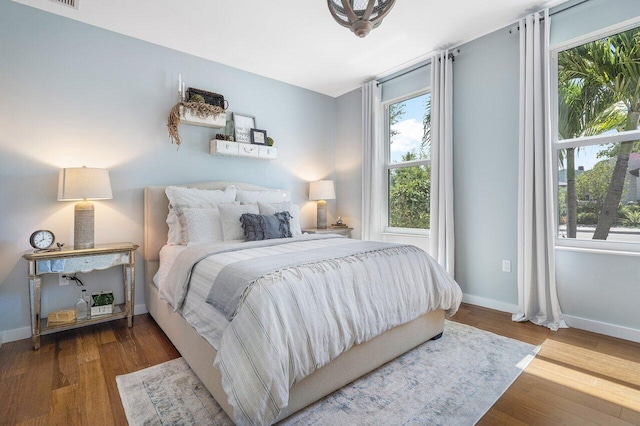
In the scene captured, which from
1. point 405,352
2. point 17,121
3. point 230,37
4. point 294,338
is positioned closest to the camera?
point 294,338

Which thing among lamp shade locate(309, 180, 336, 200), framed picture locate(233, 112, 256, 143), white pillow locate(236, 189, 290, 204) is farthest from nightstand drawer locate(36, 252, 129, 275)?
lamp shade locate(309, 180, 336, 200)

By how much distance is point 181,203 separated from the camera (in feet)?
9.48

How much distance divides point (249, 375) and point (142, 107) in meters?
2.94

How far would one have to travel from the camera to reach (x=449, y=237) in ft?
10.7

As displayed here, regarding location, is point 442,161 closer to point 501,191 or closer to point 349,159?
point 501,191

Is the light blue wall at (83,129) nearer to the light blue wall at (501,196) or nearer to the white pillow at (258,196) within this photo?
the white pillow at (258,196)

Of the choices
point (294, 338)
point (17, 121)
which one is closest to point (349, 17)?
point (294, 338)

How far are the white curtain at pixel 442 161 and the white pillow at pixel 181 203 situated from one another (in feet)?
7.93

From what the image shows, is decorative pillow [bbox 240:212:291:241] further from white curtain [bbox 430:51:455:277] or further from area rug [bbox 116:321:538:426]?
white curtain [bbox 430:51:455:277]

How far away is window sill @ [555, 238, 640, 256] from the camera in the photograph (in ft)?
7.71

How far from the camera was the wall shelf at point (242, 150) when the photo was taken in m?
3.41

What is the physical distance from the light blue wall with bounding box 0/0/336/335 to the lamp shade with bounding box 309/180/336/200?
38.9 inches

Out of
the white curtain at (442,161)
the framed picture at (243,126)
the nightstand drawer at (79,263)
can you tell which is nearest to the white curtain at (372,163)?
the white curtain at (442,161)

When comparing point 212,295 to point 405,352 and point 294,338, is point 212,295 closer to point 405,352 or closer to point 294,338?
point 294,338
